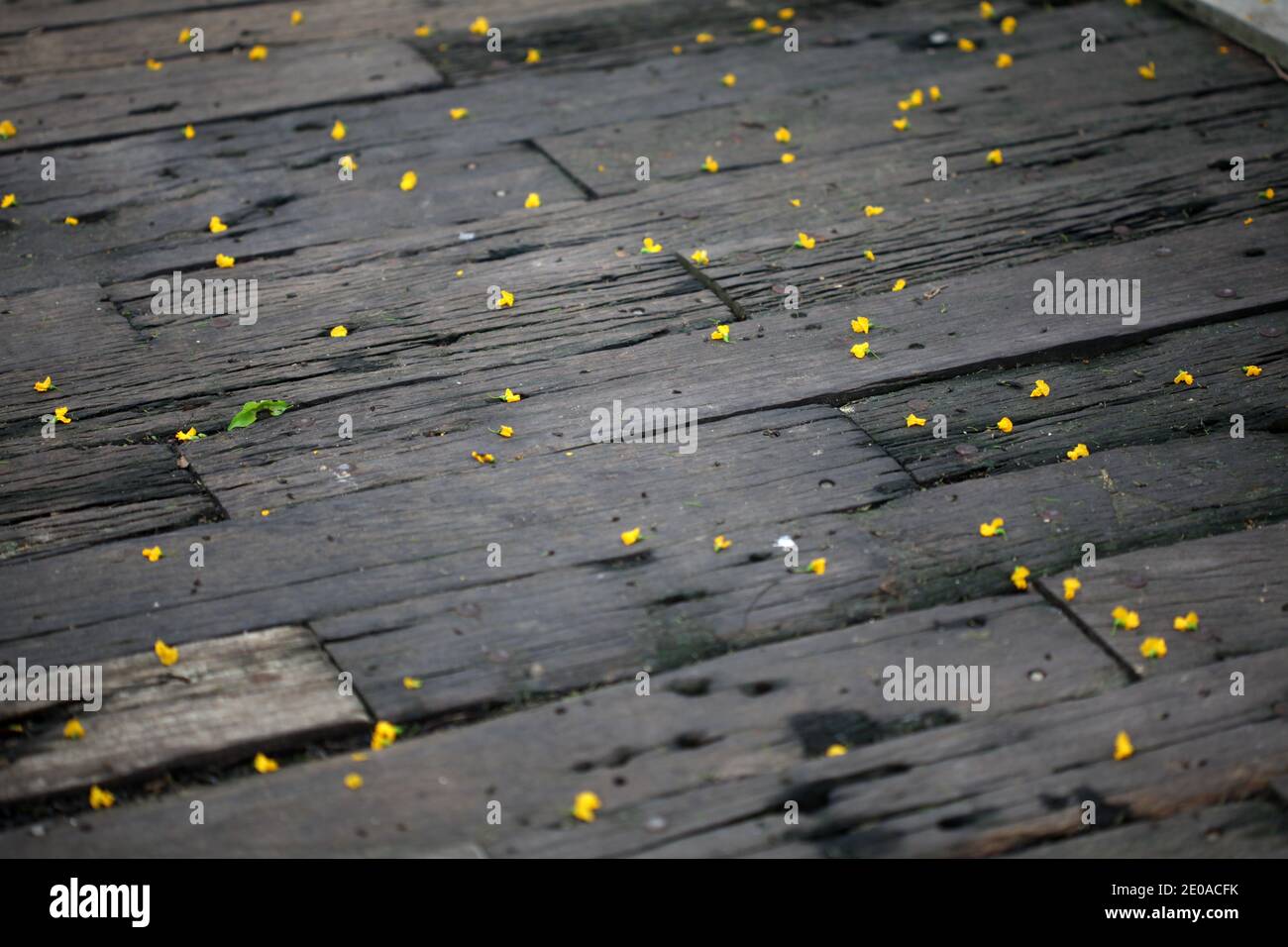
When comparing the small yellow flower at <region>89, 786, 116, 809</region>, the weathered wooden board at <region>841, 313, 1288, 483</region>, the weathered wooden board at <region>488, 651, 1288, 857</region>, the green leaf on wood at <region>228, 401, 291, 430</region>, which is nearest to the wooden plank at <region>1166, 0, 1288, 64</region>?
the weathered wooden board at <region>841, 313, 1288, 483</region>

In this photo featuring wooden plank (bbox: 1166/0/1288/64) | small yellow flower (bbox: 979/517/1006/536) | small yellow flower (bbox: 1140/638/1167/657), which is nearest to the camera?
small yellow flower (bbox: 1140/638/1167/657)

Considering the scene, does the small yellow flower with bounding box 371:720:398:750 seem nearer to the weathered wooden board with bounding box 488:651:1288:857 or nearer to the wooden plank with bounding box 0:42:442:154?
the weathered wooden board with bounding box 488:651:1288:857

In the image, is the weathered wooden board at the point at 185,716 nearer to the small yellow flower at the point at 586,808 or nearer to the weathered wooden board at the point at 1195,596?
the small yellow flower at the point at 586,808

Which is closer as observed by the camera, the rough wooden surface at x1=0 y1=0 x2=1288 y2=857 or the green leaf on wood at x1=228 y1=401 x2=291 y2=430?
the rough wooden surface at x1=0 y1=0 x2=1288 y2=857

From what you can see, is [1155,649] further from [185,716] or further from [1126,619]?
[185,716]

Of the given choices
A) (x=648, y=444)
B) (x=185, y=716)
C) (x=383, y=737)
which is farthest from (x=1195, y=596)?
(x=185, y=716)

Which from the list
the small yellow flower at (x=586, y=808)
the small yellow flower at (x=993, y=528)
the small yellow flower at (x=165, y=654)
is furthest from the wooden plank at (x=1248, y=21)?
the small yellow flower at (x=165, y=654)
